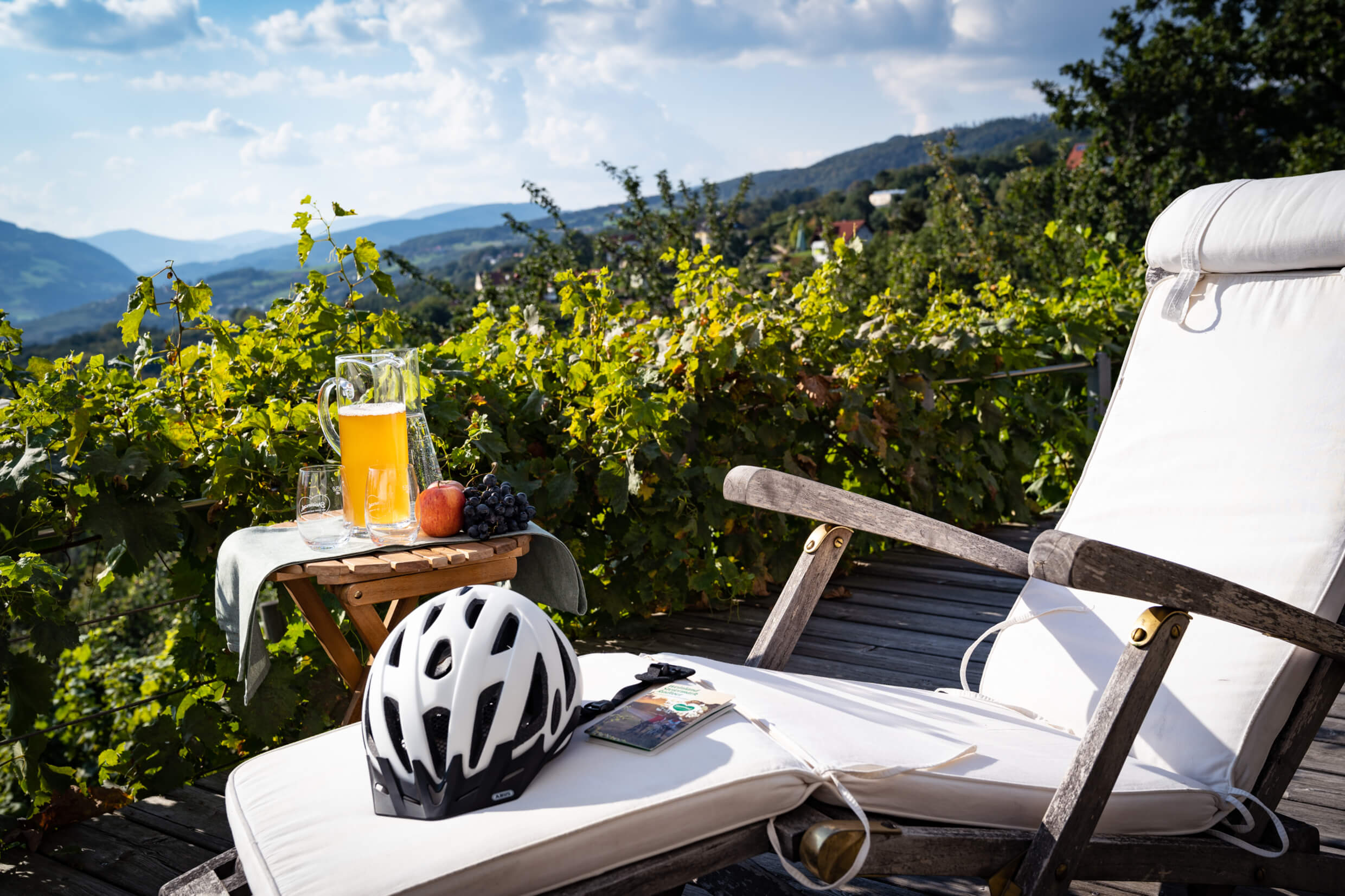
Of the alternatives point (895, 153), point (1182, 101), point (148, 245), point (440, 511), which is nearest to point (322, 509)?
point (440, 511)

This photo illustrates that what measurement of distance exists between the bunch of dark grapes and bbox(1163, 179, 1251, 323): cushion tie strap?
1479 millimetres

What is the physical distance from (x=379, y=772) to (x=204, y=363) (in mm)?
1731

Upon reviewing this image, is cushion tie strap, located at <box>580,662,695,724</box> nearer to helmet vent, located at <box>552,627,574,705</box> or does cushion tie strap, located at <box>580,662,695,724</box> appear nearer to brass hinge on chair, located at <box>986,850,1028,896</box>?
helmet vent, located at <box>552,627,574,705</box>

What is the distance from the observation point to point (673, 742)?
1.40m

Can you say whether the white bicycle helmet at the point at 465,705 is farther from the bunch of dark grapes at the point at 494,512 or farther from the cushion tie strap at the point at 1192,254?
the cushion tie strap at the point at 1192,254

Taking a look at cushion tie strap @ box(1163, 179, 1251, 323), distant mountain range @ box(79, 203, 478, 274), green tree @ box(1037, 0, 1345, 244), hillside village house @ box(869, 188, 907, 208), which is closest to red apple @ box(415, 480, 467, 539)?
cushion tie strap @ box(1163, 179, 1251, 323)

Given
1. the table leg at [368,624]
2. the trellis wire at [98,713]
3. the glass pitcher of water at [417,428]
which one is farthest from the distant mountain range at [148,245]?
the table leg at [368,624]

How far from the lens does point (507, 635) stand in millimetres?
1334

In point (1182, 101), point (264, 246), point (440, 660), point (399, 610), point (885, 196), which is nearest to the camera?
point (440, 660)

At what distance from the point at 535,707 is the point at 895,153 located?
39516 mm

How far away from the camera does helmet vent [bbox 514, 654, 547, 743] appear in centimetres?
128

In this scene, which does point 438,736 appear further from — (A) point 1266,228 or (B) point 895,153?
(B) point 895,153

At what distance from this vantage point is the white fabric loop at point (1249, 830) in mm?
1479

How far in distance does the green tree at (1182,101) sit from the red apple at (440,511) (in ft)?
74.1
